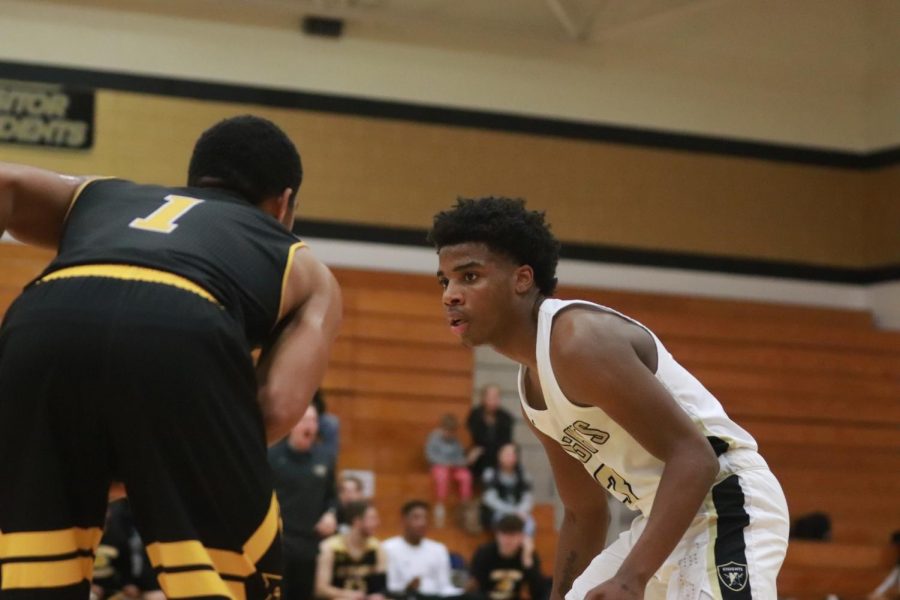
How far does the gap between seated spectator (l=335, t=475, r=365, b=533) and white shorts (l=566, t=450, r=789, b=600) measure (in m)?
6.18

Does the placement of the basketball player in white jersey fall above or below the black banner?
below

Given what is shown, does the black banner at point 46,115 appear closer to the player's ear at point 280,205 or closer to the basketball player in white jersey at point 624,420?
the basketball player in white jersey at point 624,420

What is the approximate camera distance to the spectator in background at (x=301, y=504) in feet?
30.1

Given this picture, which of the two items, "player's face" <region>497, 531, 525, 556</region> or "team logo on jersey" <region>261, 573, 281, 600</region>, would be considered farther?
"player's face" <region>497, 531, 525, 556</region>

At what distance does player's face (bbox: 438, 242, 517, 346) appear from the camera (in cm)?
403

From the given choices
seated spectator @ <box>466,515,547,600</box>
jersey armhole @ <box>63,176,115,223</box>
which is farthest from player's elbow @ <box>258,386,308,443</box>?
seated spectator @ <box>466,515,547,600</box>

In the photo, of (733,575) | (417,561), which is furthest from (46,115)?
(733,575)

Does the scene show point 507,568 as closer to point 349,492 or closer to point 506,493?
point 349,492

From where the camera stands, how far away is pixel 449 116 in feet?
54.9

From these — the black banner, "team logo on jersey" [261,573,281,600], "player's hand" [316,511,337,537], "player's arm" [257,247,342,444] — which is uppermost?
the black banner

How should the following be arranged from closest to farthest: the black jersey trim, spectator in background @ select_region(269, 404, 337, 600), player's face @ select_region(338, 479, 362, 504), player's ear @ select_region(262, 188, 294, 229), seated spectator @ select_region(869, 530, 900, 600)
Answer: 1. player's ear @ select_region(262, 188, 294, 229)
2. spectator in background @ select_region(269, 404, 337, 600)
3. player's face @ select_region(338, 479, 362, 504)
4. seated spectator @ select_region(869, 530, 900, 600)
5. the black jersey trim

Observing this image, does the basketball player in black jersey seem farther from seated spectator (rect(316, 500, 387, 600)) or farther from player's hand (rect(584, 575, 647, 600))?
seated spectator (rect(316, 500, 387, 600))

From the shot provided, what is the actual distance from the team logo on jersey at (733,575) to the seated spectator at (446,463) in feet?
32.8

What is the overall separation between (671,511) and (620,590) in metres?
0.25
